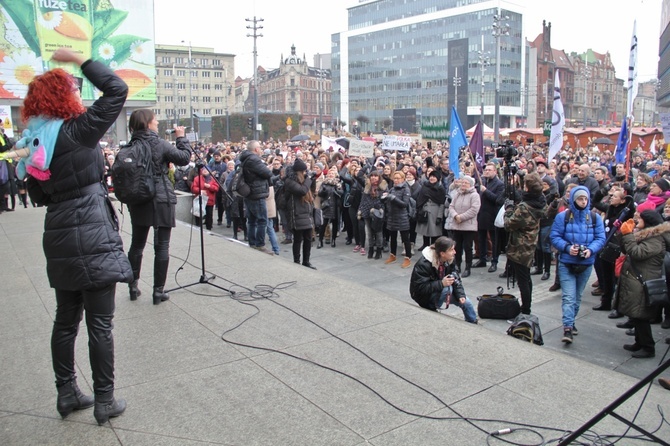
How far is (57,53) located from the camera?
10.4 feet

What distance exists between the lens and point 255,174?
29.1 feet

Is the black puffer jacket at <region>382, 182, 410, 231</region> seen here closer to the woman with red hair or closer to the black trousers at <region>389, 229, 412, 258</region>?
the black trousers at <region>389, 229, 412, 258</region>

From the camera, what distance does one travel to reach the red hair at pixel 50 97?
3.08 m

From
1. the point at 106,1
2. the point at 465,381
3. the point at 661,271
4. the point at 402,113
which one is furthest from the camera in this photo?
the point at 402,113

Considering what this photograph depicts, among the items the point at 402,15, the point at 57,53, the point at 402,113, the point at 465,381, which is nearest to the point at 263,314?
the point at 465,381

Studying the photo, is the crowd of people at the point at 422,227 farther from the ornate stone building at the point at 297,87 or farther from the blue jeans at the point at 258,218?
the ornate stone building at the point at 297,87

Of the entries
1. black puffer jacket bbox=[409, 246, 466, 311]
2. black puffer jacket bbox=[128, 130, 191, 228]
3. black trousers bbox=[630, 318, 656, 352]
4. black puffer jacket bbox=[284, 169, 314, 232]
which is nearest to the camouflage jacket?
black puffer jacket bbox=[409, 246, 466, 311]

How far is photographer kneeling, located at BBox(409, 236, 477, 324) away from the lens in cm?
637

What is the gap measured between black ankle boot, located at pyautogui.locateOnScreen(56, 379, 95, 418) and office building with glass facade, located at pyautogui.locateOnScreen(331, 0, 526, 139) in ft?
294

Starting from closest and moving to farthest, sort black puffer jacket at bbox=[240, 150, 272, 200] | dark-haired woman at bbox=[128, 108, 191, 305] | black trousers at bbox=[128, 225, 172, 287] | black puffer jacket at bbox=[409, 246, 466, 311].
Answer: dark-haired woman at bbox=[128, 108, 191, 305]
black trousers at bbox=[128, 225, 172, 287]
black puffer jacket at bbox=[409, 246, 466, 311]
black puffer jacket at bbox=[240, 150, 272, 200]

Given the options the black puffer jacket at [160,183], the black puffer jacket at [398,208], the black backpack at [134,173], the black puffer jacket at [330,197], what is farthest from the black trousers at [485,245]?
the black backpack at [134,173]

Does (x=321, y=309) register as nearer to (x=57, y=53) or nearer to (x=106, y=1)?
(x=57, y=53)

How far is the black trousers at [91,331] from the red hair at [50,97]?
1.00m

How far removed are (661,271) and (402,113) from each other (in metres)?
101
